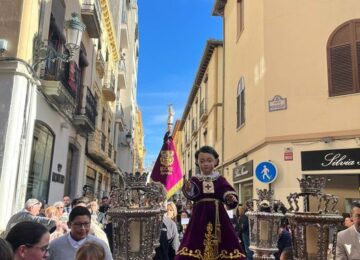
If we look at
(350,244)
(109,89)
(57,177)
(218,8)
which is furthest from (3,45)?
(218,8)

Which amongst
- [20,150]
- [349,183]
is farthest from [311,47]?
[20,150]

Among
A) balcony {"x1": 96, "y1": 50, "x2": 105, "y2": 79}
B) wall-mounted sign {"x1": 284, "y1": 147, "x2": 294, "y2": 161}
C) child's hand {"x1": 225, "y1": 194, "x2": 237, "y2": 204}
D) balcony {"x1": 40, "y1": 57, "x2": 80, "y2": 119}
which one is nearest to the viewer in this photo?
child's hand {"x1": 225, "y1": 194, "x2": 237, "y2": 204}

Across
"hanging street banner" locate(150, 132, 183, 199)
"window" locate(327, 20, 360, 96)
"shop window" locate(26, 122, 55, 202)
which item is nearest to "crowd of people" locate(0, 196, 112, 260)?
"hanging street banner" locate(150, 132, 183, 199)

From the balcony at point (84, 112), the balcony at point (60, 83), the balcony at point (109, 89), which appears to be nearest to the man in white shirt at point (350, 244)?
the balcony at point (60, 83)

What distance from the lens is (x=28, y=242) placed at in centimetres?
200

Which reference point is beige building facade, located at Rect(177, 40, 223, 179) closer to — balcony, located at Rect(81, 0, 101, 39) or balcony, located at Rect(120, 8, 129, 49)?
balcony, located at Rect(120, 8, 129, 49)

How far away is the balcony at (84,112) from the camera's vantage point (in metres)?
13.2

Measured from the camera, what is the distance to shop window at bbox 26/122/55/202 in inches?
369

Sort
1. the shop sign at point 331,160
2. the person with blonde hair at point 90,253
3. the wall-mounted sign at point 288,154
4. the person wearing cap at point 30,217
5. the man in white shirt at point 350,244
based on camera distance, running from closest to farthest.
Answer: the person with blonde hair at point 90,253 < the man in white shirt at point 350,244 < the person wearing cap at point 30,217 < the shop sign at point 331,160 < the wall-mounted sign at point 288,154

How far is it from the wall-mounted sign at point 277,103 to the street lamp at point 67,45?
6633 millimetres

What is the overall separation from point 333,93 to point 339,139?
58.2 inches

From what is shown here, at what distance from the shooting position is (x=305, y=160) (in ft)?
37.9

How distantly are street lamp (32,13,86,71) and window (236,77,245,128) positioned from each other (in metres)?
8.85

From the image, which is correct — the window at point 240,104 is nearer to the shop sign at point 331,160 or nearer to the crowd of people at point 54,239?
the shop sign at point 331,160
